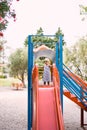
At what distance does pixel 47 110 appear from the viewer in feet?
32.4

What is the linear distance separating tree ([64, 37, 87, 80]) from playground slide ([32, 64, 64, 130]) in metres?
22.4

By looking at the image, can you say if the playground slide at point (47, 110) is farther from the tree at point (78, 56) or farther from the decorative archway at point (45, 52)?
the tree at point (78, 56)

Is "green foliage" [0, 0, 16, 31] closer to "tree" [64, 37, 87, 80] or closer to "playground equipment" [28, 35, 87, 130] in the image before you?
"playground equipment" [28, 35, 87, 130]

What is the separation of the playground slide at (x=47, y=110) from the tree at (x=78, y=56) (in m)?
22.4

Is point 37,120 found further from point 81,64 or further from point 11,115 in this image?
point 81,64

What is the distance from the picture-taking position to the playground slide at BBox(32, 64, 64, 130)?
30.2 feet

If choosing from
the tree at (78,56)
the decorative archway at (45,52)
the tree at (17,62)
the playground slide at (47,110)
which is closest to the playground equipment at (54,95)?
the playground slide at (47,110)

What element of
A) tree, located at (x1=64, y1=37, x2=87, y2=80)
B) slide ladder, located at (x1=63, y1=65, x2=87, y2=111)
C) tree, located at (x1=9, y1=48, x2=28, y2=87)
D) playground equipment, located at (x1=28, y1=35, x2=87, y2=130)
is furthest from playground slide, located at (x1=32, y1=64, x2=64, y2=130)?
tree, located at (x1=9, y1=48, x2=28, y2=87)

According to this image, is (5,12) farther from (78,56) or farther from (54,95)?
(78,56)

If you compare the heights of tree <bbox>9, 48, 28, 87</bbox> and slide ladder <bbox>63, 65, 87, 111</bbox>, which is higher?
tree <bbox>9, 48, 28, 87</bbox>

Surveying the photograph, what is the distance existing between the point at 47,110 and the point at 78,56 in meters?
24.0

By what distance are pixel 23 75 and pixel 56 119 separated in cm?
3460

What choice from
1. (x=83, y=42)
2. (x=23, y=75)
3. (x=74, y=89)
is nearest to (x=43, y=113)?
(x=74, y=89)

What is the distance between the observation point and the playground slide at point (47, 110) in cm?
920
